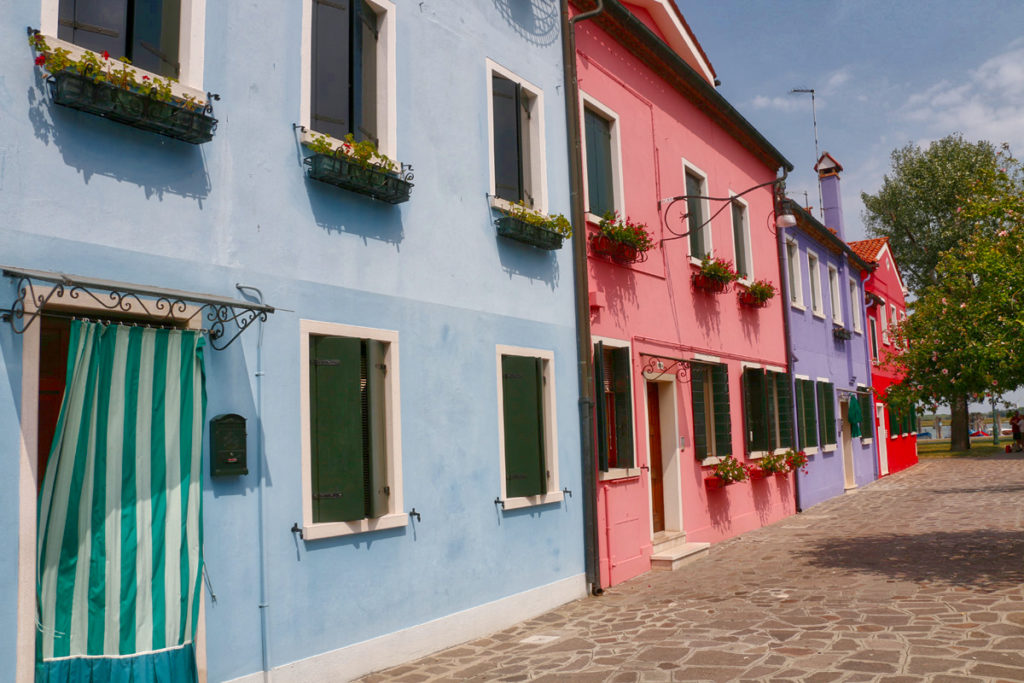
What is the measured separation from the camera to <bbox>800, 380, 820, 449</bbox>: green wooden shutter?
17.6m

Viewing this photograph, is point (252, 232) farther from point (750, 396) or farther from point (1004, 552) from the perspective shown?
point (750, 396)

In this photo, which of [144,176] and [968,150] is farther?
[968,150]

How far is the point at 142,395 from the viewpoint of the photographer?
5.16 metres

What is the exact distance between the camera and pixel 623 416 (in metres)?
10.5

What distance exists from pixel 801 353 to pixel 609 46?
9.52 metres

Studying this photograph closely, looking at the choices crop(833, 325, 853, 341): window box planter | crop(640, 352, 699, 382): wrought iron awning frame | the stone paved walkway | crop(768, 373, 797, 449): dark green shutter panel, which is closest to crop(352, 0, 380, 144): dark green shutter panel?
the stone paved walkway

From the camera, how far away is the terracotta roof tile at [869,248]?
27300 mm

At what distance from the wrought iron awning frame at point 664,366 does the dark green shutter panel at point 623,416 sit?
714 millimetres

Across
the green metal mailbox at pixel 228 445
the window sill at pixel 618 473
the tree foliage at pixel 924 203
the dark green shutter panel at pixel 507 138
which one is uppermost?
the tree foliage at pixel 924 203

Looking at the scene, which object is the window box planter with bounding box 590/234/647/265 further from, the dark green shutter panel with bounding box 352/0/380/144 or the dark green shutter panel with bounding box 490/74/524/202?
the dark green shutter panel with bounding box 352/0/380/144

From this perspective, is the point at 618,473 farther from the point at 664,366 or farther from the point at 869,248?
the point at 869,248

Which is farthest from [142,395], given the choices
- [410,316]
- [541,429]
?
[541,429]

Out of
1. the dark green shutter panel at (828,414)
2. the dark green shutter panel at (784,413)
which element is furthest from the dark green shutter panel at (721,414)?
the dark green shutter panel at (828,414)

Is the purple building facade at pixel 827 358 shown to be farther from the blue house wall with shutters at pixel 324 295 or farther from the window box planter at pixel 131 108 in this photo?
the window box planter at pixel 131 108
